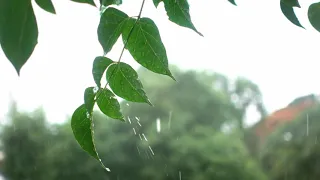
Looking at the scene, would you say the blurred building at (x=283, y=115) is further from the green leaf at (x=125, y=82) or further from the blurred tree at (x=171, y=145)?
the green leaf at (x=125, y=82)

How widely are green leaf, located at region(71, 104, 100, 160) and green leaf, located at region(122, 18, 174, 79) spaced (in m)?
0.03

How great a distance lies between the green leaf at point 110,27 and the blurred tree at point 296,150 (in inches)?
188

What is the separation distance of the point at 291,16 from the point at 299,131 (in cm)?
615

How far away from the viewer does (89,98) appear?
200 mm

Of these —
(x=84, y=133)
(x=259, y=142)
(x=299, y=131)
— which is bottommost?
(x=259, y=142)

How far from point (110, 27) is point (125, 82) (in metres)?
0.03

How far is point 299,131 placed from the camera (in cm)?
609

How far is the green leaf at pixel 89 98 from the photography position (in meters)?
0.20

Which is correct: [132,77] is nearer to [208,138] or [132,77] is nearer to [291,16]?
[291,16]

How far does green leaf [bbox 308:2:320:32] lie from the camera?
8.5 inches

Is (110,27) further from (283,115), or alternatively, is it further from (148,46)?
(283,115)

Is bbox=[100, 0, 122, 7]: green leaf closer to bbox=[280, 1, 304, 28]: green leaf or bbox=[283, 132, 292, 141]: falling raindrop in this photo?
bbox=[280, 1, 304, 28]: green leaf

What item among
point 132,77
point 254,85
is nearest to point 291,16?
point 132,77

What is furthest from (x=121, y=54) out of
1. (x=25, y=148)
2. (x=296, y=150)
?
(x=25, y=148)
